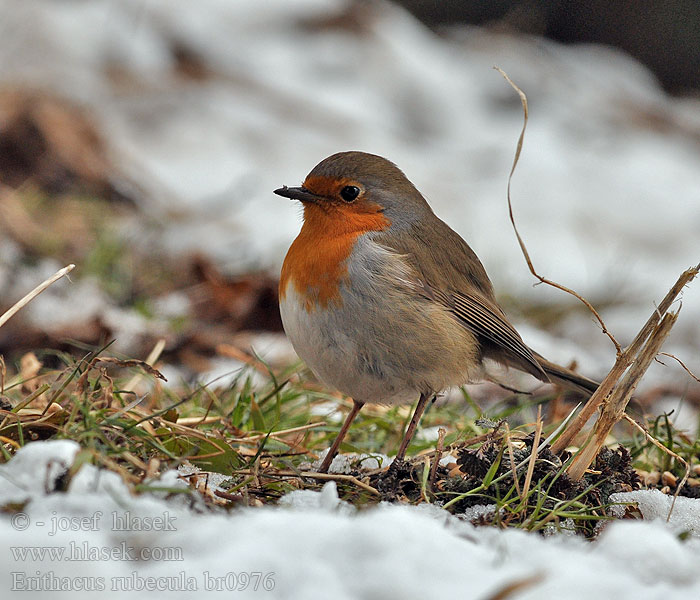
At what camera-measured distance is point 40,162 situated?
7.03 metres

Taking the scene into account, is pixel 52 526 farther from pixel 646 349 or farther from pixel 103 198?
pixel 103 198

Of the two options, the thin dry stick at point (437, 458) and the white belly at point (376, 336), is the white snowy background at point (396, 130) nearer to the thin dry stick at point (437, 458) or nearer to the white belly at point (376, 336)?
the white belly at point (376, 336)

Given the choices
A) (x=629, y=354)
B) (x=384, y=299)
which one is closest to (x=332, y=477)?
(x=384, y=299)

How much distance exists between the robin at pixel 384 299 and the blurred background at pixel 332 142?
188 centimetres

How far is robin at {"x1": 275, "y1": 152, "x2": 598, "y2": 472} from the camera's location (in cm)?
261

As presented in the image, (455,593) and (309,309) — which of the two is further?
(309,309)

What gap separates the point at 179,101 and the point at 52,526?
316 inches

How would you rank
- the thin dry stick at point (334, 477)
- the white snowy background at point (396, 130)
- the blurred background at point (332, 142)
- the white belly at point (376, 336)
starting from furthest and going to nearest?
the white snowy background at point (396, 130), the blurred background at point (332, 142), the white belly at point (376, 336), the thin dry stick at point (334, 477)

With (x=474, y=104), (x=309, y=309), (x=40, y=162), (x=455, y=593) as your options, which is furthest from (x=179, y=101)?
(x=455, y=593)

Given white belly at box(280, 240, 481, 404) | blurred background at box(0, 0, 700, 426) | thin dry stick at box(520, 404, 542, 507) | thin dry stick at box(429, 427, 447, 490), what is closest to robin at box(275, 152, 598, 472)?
white belly at box(280, 240, 481, 404)

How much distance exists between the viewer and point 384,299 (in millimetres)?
2627

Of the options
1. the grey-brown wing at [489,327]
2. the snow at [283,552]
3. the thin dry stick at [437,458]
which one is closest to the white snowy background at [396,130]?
the grey-brown wing at [489,327]

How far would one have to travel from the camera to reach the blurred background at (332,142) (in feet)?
18.3

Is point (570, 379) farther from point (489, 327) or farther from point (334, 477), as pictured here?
point (334, 477)
